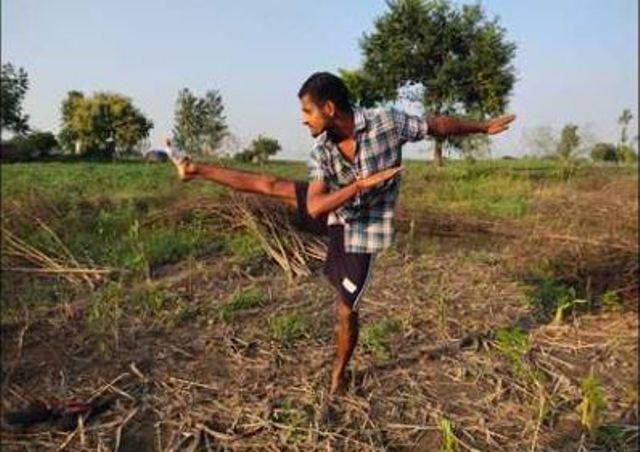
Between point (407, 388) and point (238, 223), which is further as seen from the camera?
point (238, 223)

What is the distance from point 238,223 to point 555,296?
→ 9.14 ft

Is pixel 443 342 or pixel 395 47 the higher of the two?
pixel 395 47

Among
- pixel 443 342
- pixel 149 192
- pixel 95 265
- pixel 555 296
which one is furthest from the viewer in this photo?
pixel 149 192

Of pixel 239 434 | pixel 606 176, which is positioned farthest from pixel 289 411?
pixel 606 176

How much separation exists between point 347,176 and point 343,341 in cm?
100

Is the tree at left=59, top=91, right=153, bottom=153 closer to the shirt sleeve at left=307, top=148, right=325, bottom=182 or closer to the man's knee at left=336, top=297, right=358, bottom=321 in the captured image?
the shirt sleeve at left=307, top=148, right=325, bottom=182

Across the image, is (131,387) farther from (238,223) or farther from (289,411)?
(238,223)

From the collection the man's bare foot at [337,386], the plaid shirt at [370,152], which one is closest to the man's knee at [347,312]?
the man's bare foot at [337,386]

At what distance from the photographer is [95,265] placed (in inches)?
245

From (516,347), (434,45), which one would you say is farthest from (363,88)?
(516,347)

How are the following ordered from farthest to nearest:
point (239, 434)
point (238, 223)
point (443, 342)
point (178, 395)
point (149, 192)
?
point (149, 192) → point (238, 223) → point (443, 342) → point (178, 395) → point (239, 434)

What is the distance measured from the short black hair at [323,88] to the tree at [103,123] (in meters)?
0.79

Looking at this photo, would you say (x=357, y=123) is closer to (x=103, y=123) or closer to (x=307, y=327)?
(x=103, y=123)

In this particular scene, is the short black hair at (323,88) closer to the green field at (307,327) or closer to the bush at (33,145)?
the green field at (307,327)
